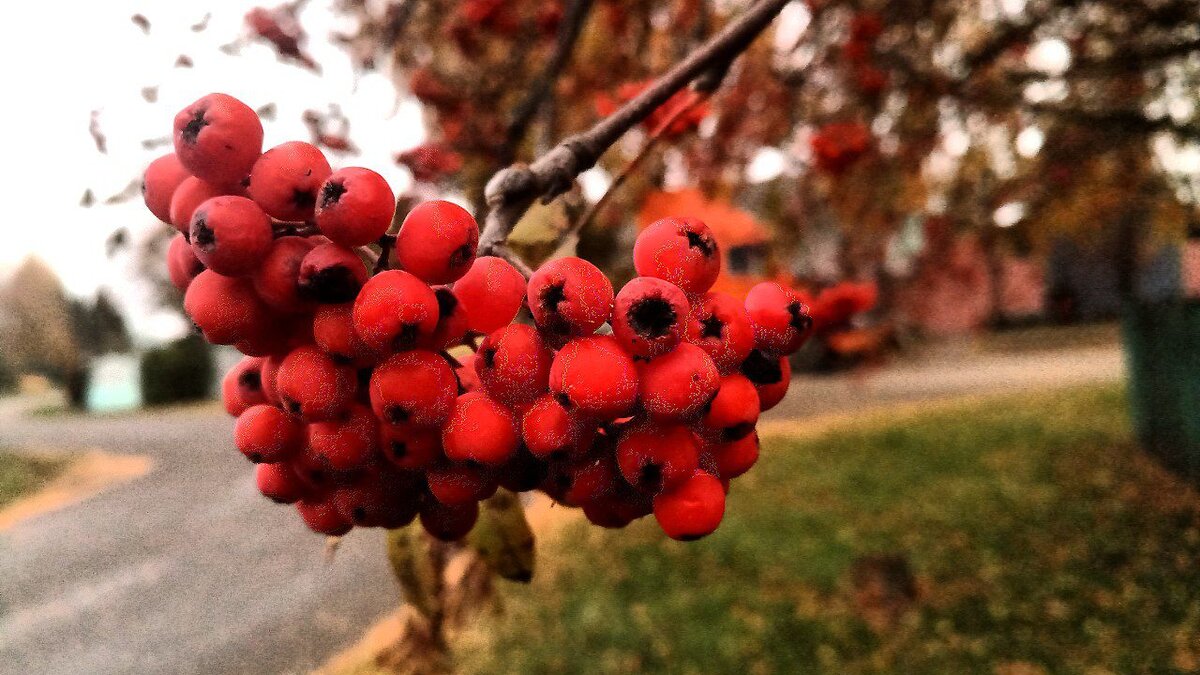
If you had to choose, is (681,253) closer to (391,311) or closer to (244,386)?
(391,311)

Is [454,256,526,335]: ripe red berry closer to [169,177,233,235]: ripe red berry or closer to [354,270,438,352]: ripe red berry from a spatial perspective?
[354,270,438,352]: ripe red berry

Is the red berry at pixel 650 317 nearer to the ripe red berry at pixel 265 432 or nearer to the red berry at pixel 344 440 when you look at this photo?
the red berry at pixel 344 440

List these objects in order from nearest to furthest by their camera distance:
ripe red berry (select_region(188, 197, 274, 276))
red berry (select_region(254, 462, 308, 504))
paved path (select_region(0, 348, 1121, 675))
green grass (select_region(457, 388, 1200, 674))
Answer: ripe red berry (select_region(188, 197, 274, 276)) < red berry (select_region(254, 462, 308, 504)) < green grass (select_region(457, 388, 1200, 674)) < paved path (select_region(0, 348, 1121, 675))

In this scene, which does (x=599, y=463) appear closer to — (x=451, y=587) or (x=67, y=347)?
(x=451, y=587)

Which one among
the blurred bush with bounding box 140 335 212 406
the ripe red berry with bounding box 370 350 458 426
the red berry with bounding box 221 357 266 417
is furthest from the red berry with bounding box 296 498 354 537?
the blurred bush with bounding box 140 335 212 406

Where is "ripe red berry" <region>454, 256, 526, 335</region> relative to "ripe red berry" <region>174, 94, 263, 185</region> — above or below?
below

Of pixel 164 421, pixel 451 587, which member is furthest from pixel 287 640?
pixel 164 421

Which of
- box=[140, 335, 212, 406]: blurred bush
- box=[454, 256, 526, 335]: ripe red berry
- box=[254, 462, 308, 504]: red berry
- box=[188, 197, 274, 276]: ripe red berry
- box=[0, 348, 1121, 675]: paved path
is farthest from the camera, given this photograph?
box=[140, 335, 212, 406]: blurred bush
